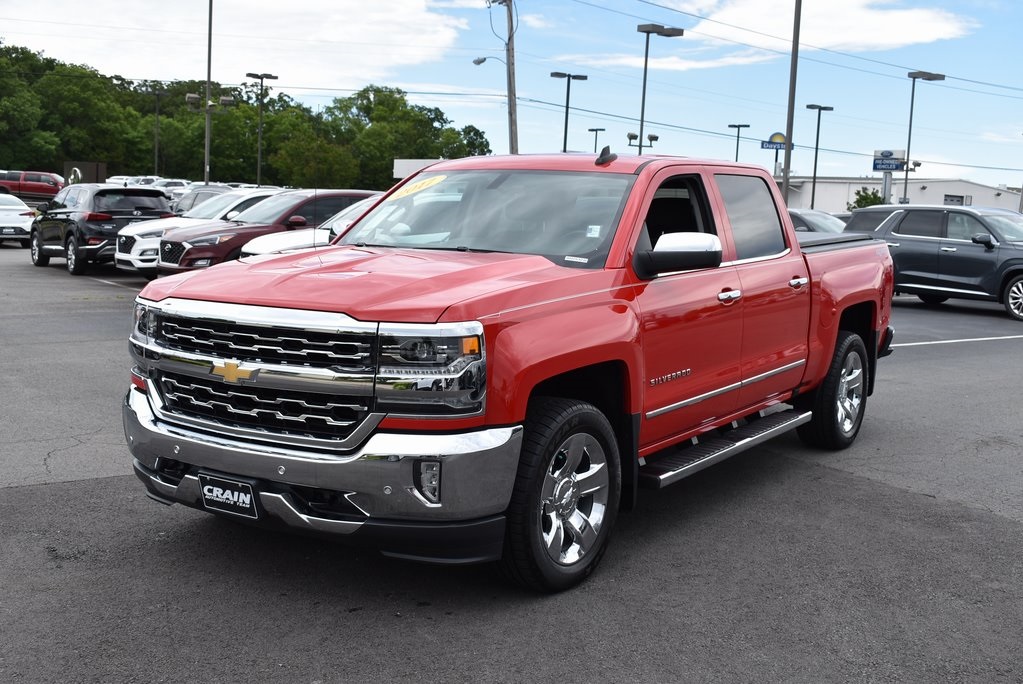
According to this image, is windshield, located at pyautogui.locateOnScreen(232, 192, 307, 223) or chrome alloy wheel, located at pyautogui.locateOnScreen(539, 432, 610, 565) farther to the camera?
windshield, located at pyautogui.locateOnScreen(232, 192, 307, 223)

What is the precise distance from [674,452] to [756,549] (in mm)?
738

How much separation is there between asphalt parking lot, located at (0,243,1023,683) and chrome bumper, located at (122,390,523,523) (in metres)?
0.48

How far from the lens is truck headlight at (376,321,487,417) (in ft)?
13.3

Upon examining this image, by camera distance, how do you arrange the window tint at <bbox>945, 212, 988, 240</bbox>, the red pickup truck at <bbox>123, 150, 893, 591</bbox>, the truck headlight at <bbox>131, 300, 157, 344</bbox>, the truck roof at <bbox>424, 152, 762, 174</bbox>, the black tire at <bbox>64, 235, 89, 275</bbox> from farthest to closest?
the black tire at <bbox>64, 235, 89, 275</bbox> → the window tint at <bbox>945, 212, 988, 240</bbox> → the truck roof at <bbox>424, 152, 762, 174</bbox> → the truck headlight at <bbox>131, 300, 157, 344</bbox> → the red pickup truck at <bbox>123, 150, 893, 591</bbox>

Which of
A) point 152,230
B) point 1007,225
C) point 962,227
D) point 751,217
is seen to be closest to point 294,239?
point 152,230

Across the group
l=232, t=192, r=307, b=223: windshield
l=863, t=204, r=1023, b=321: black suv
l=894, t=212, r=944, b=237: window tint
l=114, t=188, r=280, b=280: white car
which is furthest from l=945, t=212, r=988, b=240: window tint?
l=114, t=188, r=280, b=280: white car

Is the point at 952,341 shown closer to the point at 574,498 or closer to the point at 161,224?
the point at 574,498

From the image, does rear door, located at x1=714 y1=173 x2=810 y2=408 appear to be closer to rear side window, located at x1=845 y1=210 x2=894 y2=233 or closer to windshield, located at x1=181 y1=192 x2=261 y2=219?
windshield, located at x1=181 y1=192 x2=261 y2=219

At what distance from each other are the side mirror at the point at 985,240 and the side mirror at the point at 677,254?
50.5 ft

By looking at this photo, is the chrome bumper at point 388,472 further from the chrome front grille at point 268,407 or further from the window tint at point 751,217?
the window tint at point 751,217

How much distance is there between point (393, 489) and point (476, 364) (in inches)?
22.0

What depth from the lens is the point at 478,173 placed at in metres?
5.95

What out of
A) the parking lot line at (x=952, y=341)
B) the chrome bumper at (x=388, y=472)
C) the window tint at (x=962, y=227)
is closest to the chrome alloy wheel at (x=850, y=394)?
the chrome bumper at (x=388, y=472)

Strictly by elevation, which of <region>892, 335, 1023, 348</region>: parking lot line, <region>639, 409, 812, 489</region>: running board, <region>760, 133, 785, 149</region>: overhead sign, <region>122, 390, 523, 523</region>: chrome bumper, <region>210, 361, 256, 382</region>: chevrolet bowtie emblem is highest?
<region>760, 133, 785, 149</region>: overhead sign
